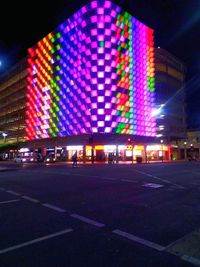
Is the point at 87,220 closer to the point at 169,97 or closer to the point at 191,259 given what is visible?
the point at 191,259

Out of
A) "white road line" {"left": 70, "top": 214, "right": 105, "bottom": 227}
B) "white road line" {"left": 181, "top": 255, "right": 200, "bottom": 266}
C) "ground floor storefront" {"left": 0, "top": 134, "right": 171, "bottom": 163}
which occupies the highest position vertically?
"ground floor storefront" {"left": 0, "top": 134, "right": 171, "bottom": 163}

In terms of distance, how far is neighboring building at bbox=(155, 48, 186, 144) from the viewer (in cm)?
7412

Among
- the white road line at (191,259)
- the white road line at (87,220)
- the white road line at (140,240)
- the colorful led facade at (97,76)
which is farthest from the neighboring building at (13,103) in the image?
the white road line at (191,259)

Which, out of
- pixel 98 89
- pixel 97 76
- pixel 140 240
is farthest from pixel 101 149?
pixel 140 240

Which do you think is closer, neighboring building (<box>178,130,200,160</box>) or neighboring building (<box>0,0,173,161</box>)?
neighboring building (<box>0,0,173,161</box>)

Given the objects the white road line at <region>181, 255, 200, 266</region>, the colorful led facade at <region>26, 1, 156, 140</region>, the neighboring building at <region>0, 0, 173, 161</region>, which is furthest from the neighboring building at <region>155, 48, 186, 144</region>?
the white road line at <region>181, 255, 200, 266</region>

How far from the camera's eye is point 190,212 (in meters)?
7.17

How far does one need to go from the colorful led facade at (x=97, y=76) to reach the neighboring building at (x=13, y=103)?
12.4 metres

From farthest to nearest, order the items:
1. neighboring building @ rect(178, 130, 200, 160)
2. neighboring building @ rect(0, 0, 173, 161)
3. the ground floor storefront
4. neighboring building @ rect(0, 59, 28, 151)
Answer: neighboring building @ rect(0, 59, 28, 151) → neighboring building @ rect(178, 130, 200, 160) → neighboring building @ rect(0, 0, 173, 161) → the ground floor storefront

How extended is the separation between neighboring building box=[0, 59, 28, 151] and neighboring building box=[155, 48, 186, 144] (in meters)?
46.2

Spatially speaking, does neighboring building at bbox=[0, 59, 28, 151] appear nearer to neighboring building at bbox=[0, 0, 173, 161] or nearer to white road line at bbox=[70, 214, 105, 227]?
neighboring building at bbox=[0, 0, 173, 161]

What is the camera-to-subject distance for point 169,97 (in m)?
77.5

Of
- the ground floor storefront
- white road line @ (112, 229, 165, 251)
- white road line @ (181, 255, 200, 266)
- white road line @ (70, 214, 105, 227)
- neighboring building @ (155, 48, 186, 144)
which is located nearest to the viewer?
white road line @ (181, 255, 200, 266)

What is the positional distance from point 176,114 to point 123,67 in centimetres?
2720
